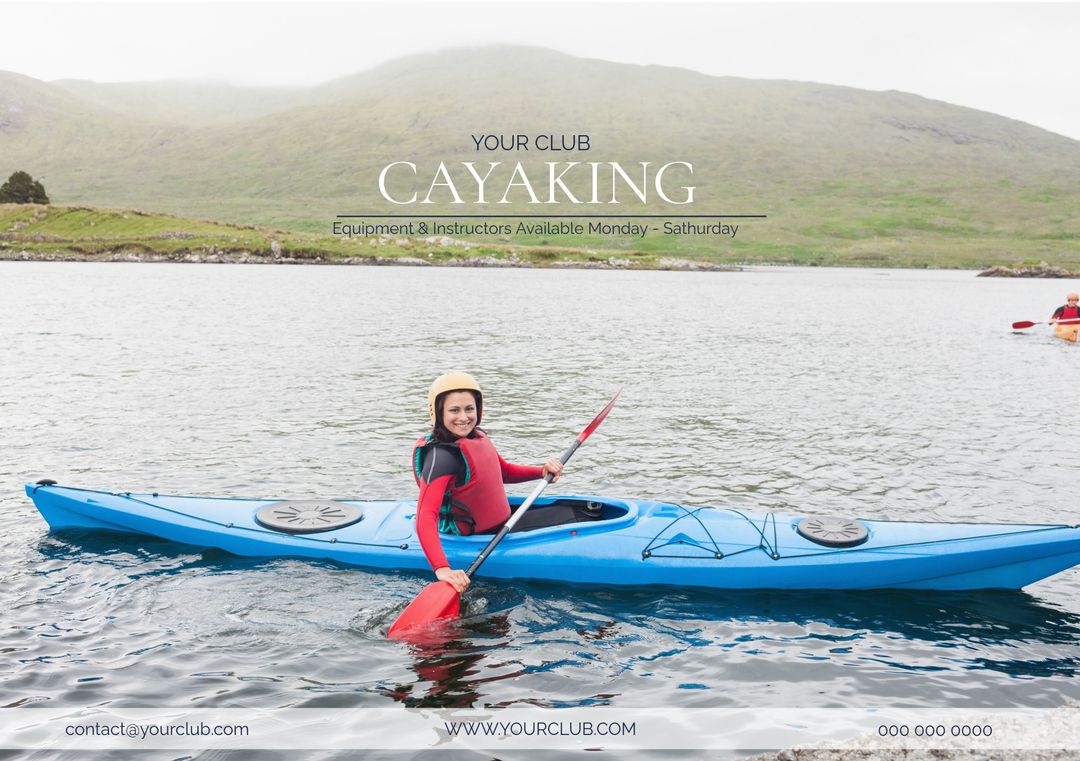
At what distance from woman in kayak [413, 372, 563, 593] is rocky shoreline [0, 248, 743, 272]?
62673 mm

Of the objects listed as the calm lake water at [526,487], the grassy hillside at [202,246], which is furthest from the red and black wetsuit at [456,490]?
the grassy hillside at [202,246]

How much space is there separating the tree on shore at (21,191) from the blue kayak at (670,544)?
8776 cm

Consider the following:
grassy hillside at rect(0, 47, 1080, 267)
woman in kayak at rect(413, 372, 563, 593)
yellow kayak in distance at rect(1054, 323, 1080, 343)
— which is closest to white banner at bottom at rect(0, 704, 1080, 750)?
woman in kayak at rect(413, 372, 563, 593)

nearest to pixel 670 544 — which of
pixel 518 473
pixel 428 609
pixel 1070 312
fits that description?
pixel 518 473

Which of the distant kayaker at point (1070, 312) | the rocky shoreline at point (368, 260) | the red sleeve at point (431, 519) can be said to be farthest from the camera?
the rocky shoreline at point (368, 260)

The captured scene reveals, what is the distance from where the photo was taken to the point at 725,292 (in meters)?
51.5

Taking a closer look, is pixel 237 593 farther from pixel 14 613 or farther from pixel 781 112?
pixel 781 112

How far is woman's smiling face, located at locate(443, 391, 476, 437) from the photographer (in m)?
7.44

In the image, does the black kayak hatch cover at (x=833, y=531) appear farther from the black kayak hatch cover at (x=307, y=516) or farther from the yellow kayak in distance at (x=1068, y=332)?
the yellow kayak in distance at (x=1068, y=332)

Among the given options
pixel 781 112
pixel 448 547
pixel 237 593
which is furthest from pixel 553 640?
pixel 781 112

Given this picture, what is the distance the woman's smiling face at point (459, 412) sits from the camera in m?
7.44

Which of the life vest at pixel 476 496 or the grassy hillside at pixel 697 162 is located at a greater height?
the grassy hillside at pixel 697 162

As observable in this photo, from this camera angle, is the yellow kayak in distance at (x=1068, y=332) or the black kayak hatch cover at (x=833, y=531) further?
the yellow kayak in distance at (x=1068, y=332)

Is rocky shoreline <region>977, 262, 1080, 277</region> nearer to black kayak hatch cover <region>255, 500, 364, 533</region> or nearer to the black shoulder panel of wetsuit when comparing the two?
black kayak hatch cover <region>255, 500, 364, 533</region>
